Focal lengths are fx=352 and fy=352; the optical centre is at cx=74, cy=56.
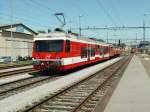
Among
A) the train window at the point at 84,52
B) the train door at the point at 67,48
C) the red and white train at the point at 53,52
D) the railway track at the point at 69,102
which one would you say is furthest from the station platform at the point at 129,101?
the train window at the point at 84,52

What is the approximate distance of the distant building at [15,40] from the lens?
5123 centimetres

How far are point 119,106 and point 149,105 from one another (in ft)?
3.34

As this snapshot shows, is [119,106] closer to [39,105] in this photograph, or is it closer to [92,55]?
[39,105]

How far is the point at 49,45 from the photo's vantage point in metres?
23.9

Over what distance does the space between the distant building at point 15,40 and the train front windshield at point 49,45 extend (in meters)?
24.0

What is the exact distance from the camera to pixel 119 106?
37.3ft

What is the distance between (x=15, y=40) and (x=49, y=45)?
32204 millimetres

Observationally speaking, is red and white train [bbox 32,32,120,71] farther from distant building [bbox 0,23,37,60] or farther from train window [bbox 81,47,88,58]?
distant building [bbox 0,23,37,60]

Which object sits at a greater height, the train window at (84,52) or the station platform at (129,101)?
the train window at (84,52)

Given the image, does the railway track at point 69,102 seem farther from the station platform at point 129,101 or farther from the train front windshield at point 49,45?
the train front windshield at point 49,45

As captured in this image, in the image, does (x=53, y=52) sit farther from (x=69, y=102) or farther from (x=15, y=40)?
(x=15, y=40)

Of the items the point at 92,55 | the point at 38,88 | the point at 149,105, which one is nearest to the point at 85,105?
the point at 149,105

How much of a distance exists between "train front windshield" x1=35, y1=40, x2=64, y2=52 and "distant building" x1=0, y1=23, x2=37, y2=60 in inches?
944

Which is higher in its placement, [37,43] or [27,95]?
[37,43]
